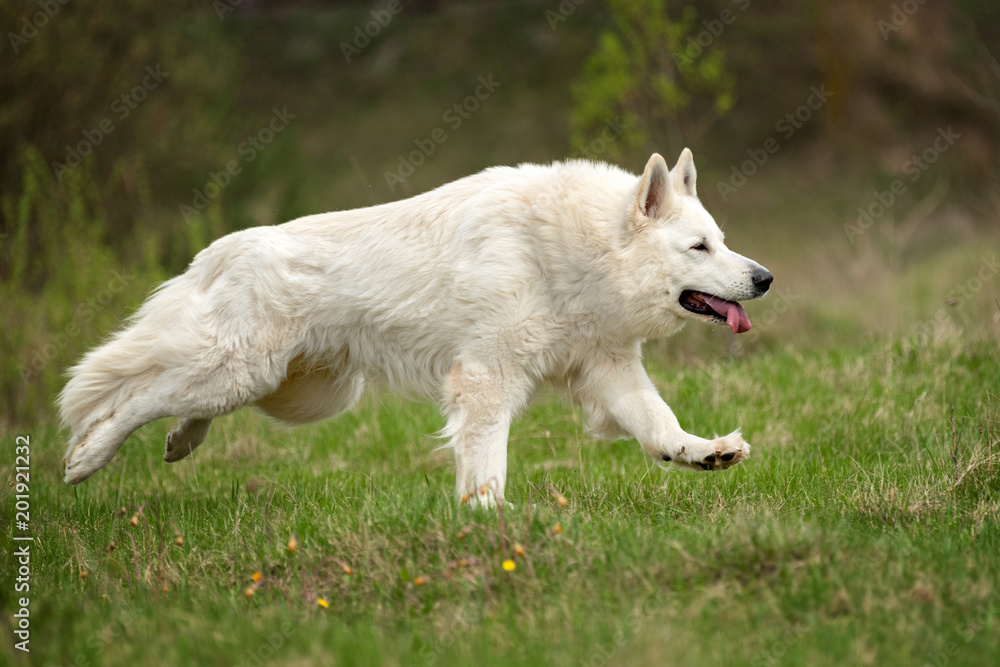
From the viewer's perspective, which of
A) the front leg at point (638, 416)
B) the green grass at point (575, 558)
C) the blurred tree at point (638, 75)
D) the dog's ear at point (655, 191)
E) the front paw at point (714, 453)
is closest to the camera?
the green grass at point (575, 558)

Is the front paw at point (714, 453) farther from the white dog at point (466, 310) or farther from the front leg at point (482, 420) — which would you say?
the front leg at point (482, 420)

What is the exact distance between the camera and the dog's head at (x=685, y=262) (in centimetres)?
454

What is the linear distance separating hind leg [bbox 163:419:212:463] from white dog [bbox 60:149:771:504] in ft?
0.59

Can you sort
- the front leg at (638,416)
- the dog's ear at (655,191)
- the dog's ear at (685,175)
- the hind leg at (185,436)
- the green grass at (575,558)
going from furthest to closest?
the hind leg at (185,436)
the dog's ear at (685,175)
the dog's ear at (655,191)
the front leg at (638,416)
the green grass at (575,558)

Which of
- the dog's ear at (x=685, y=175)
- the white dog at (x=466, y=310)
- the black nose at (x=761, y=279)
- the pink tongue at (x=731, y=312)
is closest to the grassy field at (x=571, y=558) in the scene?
the white dog at (x=466, y=310)

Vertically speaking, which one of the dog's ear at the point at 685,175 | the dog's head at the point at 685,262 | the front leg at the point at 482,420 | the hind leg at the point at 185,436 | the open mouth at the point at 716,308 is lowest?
the hind leg at the point at 185,436

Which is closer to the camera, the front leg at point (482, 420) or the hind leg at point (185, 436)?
the front leg at point (482, 420)

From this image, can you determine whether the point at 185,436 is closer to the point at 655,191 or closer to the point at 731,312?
the point at 655,191

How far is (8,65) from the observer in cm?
1145

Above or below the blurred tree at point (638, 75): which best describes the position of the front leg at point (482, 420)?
above

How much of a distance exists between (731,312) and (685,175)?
2.79 feet

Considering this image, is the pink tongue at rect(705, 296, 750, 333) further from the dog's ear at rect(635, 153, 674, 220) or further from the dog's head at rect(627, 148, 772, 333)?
the dog's ear at rect(635, 153, 674, 220)

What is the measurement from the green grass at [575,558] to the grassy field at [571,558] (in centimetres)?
1

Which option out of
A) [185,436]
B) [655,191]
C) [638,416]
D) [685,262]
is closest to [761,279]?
[685,262]
